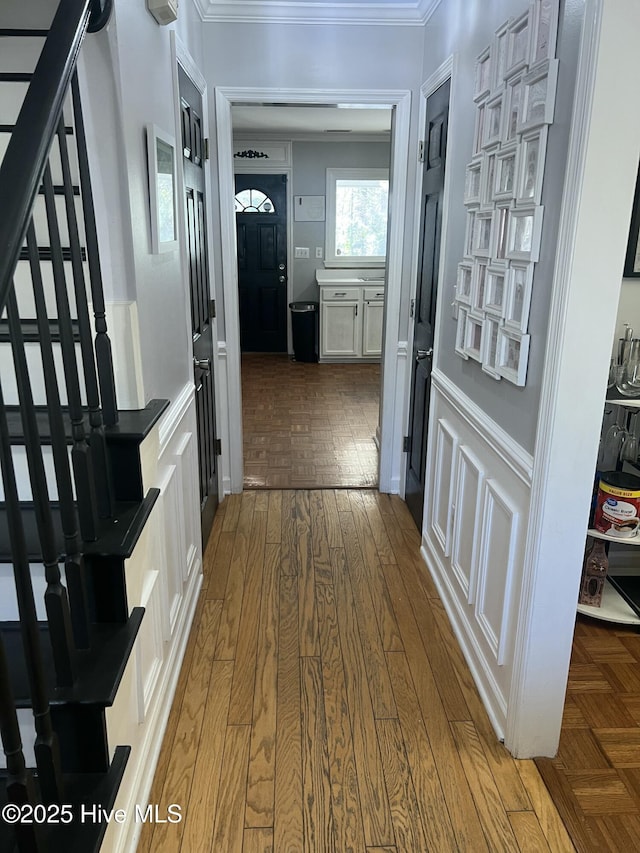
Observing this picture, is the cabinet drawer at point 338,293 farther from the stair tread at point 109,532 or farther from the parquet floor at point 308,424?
the stair tread at point 109,532

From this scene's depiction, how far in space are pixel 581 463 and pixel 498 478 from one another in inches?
15.5

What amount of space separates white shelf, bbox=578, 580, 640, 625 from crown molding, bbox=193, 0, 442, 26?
2.68 m

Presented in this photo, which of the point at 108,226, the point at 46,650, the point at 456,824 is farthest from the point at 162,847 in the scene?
the point at 108,226

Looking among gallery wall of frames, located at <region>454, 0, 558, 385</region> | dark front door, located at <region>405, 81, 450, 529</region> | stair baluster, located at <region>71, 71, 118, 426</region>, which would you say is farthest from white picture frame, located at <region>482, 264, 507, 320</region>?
stair baluster, located at <region>71, 71, 118, 426</region>

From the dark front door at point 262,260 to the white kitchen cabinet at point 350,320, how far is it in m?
0.71

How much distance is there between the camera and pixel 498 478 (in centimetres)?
200

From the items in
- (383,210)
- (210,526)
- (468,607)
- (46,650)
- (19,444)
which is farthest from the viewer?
(383,210)

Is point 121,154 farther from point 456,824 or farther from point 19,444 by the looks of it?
point 456,824

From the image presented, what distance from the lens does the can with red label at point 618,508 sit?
2.26m

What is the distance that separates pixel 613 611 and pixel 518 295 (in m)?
1.39

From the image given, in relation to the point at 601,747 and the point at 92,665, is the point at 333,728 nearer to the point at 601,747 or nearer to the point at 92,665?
the point at 601,747

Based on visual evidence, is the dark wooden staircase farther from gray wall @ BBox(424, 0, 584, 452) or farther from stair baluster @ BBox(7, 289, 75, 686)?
gray wall @ BBox(424, 0, 584, 452)

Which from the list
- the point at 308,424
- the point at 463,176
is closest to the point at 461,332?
the point at 463,176

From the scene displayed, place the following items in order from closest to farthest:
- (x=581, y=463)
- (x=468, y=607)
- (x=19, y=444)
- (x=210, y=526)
→ (x=19, y=444) → (x=581, y=463) → (x=468, y=607) → (x=210, y=526)
